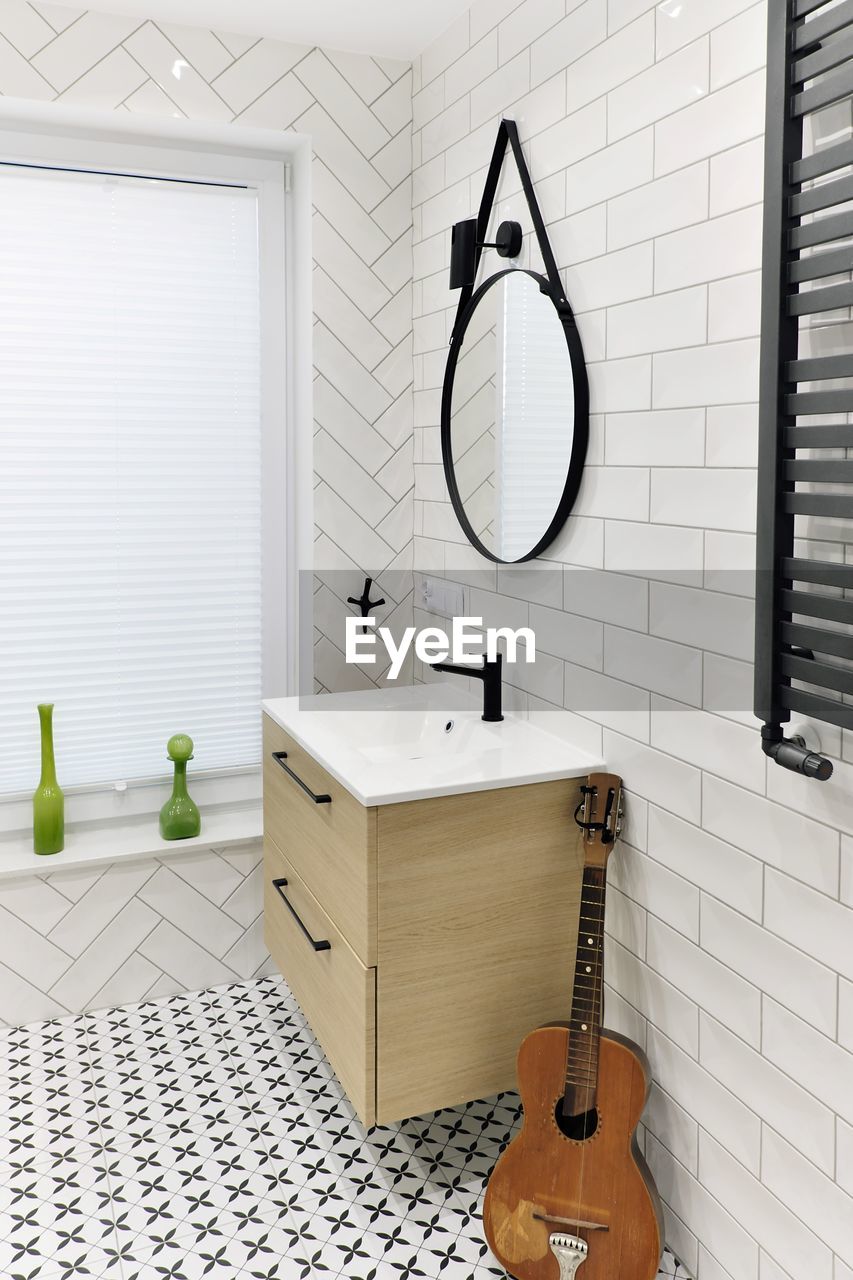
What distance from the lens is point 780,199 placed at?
126 cm

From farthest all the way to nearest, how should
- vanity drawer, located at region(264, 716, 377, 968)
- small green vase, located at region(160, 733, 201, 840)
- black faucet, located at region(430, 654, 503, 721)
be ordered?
small green vase, located at region(160, 733, 201, 840)
black faucet, located at region(430, 654, 503, 721)
vanity drawer, located at region(264, 716, 377, 968)

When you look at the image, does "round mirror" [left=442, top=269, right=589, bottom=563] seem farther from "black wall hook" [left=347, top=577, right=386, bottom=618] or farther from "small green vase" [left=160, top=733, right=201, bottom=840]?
"small green vase" [left=160, top=733, right=201, bottom=840]

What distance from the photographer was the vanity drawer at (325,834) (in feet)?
5.72

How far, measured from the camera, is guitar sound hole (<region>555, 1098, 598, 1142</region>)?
5.46ft

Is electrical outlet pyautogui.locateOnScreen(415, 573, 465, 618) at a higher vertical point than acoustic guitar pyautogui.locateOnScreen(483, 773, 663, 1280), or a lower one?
higher

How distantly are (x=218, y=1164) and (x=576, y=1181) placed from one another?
762mm

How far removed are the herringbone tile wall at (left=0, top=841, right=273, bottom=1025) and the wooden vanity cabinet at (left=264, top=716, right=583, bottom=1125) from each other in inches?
30.6

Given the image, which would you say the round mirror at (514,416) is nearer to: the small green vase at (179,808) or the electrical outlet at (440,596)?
the electrical outlet at (440,596)

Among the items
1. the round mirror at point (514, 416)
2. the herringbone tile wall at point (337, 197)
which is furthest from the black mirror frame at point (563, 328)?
the herringbone tile wall at point (337, 197)

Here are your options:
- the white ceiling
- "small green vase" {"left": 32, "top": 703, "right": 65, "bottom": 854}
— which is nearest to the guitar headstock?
"small green vase" {"left": 32, "top": 703, "right": 65, "bottom": 854}

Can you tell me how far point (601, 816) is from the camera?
180 centimetres

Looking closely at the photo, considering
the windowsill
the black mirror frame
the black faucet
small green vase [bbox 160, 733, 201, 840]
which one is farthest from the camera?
small green vase [bbox 160, 733, 201, 840]

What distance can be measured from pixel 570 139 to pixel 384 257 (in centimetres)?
89

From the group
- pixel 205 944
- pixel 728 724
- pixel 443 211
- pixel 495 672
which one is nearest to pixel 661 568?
pixel 728 724
